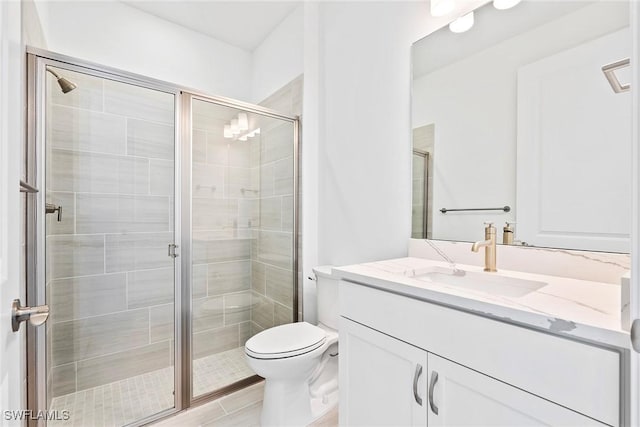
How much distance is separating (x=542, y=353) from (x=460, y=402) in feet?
0.92

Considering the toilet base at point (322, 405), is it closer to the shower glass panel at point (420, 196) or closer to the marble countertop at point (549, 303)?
the marble countertop at point (549, 303)

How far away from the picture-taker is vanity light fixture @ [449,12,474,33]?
135 cm

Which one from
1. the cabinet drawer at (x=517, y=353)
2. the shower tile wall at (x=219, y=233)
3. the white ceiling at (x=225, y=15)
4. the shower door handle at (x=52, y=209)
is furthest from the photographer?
the white ceiling at (x=225, y=15)

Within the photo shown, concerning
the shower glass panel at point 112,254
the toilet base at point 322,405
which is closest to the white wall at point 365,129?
the toilet base at point 322,405

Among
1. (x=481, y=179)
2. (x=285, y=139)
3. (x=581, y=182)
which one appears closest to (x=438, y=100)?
(x=481, y=179)

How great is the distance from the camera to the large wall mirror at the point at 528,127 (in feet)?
3.24

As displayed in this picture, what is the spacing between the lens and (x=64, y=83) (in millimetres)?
1452

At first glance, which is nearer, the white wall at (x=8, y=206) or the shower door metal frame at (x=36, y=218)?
the white wall at (x=8, y=206)

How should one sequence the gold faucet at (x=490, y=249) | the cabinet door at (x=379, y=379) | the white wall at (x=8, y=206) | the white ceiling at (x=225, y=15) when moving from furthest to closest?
the white ceiling at (x=225, y=15), the gold faucet at (x=490, y=249), the cabinet door at (x=379, y=379), the white wall at (x=8, y=206)

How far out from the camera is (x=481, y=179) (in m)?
1.33

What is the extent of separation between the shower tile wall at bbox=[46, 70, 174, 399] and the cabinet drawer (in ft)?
4.69

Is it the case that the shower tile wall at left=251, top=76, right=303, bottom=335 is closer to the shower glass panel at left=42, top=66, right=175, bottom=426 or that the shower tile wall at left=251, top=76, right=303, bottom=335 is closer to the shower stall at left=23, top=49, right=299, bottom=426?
the shower stall at left=23, top=49, right=299, bottom=426

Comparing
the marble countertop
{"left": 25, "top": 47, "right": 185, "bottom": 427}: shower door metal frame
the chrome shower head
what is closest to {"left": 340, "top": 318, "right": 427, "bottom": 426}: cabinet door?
the marble countertop

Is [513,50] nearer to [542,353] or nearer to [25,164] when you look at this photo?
[542,353]
